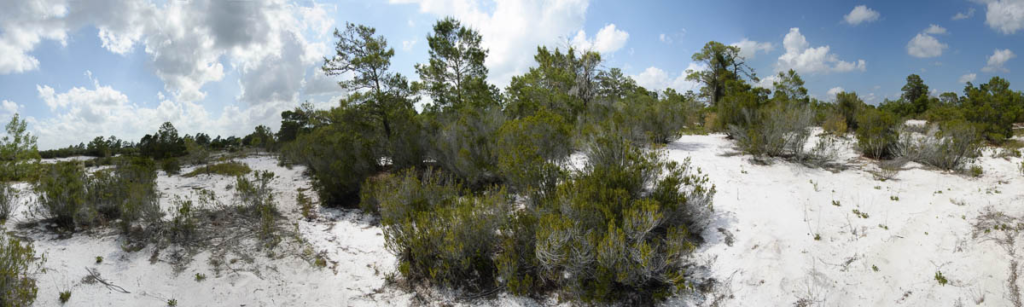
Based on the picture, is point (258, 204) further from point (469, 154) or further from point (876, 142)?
point (876, 142)

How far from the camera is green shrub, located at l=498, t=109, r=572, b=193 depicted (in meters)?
6.04

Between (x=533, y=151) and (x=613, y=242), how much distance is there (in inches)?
111

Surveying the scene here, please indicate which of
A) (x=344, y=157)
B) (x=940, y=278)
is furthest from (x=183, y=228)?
(x=940, y=278)

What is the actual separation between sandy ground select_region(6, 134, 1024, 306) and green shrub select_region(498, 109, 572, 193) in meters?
2.27

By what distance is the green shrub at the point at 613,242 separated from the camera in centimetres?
384

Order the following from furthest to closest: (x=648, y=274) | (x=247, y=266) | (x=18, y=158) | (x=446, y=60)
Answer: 1. (x=446, y=60)
2. (x=18, y=158)
3. (x=247, y=266)
4. (x=648, y=274)

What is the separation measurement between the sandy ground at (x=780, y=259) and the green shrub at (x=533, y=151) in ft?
7.44

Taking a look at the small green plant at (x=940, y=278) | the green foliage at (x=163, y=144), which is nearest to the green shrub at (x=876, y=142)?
the small green plant at (x=940, y=278)

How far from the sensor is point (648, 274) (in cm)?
383

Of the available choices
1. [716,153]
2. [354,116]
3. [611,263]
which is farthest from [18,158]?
[716,153]

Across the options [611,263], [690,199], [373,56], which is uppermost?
[373,56]

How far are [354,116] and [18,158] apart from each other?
27.2ft

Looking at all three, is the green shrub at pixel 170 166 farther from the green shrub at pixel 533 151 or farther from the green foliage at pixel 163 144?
the green shrub at pixel 533 151

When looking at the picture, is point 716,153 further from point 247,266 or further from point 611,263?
point 247,266
